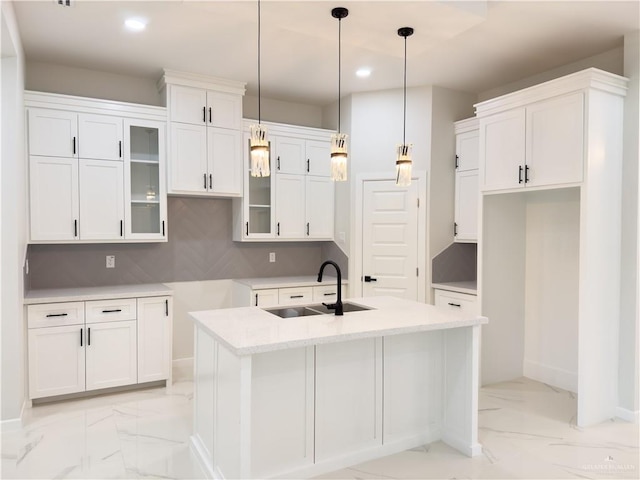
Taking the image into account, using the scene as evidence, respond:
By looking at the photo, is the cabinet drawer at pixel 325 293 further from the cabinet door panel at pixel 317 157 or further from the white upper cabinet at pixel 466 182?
the white upper cabinet at pixel 466 182

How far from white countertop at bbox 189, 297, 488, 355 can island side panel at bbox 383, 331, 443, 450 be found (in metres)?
0.20

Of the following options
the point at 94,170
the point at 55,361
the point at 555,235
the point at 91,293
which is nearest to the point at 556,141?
the point at 555,235

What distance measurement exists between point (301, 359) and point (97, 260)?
2.68 m

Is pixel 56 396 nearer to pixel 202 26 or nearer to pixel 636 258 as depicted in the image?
pixel 202 26

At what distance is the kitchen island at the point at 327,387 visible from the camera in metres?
2.39

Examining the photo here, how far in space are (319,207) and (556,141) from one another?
2471mm

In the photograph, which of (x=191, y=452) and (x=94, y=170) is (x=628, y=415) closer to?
(x=191, y=452)

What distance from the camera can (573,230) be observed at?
158 inches

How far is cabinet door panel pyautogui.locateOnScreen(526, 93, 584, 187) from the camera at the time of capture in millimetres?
3270

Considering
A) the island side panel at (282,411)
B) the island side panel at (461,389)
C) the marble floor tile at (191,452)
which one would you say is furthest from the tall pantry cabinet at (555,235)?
the island side panel at (282,411)

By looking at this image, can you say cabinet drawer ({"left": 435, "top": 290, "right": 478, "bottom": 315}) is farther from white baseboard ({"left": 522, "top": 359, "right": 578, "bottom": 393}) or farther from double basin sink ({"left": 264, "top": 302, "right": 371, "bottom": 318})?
double basin sink ({"left": 264, "top": 302, "right": 371, "bottom": 318})

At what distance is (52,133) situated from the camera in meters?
3.79

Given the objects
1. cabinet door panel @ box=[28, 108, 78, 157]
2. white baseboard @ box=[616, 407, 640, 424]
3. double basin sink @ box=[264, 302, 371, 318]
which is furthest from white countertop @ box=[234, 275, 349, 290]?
white baseboard @ box=[616, 407, 640, 424]

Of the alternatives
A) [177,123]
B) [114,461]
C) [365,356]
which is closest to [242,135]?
[177,123]
